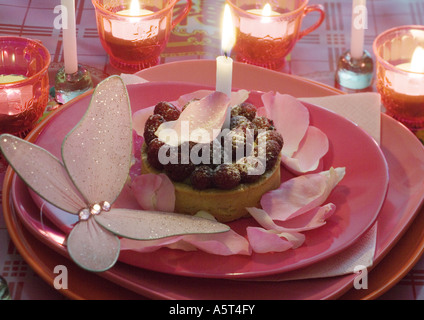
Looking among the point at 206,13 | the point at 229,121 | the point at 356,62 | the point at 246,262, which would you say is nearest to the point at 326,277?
the point at 246,262

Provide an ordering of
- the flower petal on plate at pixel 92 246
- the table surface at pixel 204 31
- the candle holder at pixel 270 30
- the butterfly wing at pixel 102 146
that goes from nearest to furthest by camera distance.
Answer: the flower petal on plate at pixel 92 246
the butterfly wing at pixel 102 146
the candle holder at pixel 270 30
the table surface at pixel 204 31

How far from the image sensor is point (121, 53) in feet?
4.39

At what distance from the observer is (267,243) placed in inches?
36.7

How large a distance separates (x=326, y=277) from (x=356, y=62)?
0.57m

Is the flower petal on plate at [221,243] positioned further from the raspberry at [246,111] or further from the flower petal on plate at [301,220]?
the raspberry at [246,111]

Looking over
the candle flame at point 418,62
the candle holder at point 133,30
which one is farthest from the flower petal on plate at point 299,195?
the candle holder at point 133,30

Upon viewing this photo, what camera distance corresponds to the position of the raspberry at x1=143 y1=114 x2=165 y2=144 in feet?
3.36

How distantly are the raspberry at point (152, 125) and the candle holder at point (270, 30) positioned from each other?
369 millimetres

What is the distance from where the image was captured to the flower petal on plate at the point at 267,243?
0.93m

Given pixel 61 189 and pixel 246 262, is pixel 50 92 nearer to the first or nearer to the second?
pixel 61 189

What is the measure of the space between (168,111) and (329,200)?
10.5 inches

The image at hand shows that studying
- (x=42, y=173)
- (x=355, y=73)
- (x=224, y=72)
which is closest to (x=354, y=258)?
(x=224, y=72)

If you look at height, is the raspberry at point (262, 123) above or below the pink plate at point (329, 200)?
above

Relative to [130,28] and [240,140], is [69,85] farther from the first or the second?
[240,140]
